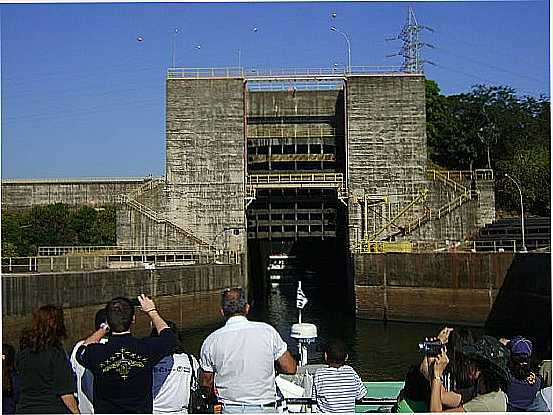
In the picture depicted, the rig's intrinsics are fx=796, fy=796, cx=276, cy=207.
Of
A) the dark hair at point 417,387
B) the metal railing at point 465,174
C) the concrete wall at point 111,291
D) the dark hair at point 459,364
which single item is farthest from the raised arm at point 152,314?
the metal railing at point 465,174

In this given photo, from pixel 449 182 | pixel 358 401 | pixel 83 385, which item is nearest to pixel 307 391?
pixel 358 401

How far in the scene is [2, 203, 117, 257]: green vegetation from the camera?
35.5 meters

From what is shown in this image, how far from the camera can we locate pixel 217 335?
511 centimetres

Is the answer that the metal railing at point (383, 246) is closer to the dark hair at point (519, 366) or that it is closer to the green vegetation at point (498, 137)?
the green vegetation at point (498, 137)

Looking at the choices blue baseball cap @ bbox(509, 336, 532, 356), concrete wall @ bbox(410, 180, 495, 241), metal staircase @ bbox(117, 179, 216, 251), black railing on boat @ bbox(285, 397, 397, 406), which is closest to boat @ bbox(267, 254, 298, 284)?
metal staircase @ bbox(117, 179, 216, 251)

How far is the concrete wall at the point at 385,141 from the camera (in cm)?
3359

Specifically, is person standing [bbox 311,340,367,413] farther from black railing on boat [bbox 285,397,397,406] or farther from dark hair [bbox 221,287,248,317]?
dark hair [bbox 221,287,248,317]

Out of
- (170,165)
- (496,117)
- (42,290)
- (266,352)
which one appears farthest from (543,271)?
(496,117)

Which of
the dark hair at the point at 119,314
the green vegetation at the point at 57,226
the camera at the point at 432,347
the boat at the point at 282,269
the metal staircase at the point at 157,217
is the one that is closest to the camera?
the dark hair at the point at 119,314

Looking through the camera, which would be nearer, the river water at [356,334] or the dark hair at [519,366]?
the dark hair at [519,366]

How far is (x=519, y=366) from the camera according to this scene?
556 cm

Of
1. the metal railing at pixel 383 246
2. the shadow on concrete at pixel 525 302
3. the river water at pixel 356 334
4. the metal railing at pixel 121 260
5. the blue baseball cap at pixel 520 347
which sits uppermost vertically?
the metal railing at pixel 383 246

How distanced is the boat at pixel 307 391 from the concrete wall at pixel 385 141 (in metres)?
23.6

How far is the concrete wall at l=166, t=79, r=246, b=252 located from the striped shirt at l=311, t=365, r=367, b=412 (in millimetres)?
28371
